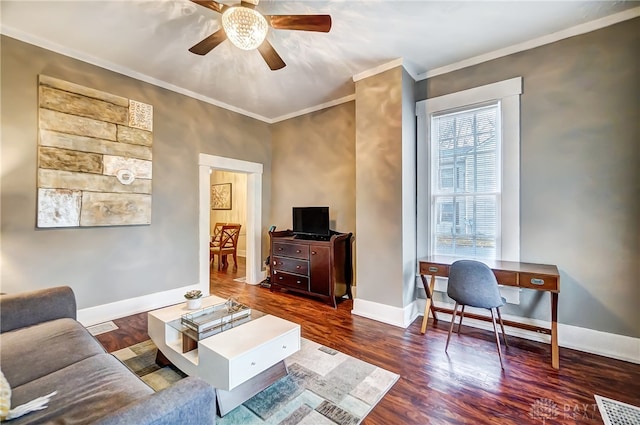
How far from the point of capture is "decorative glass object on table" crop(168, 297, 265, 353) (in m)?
1.93

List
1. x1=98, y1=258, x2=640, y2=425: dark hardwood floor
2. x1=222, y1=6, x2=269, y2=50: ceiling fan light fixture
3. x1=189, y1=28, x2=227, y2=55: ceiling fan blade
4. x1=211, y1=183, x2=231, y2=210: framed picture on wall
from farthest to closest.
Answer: x1=211, y1=183, x2=231, y2=210: framed picture on wall → x1=189, y1=28, x2=227, y2=55: ceiling fan blade → x1=222, y1=6, x2=269, y2=50: ceiling fan light fixture → x1=98, y1=258, x2=640, y2=425: dark hardwood floor

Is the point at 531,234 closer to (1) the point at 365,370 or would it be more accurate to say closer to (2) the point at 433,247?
(2) the point at 433,247

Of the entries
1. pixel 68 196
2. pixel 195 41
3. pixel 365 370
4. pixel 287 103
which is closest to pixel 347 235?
pixel 365 370

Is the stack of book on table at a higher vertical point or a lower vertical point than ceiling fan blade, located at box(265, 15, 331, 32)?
lower

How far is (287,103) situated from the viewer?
4270mm

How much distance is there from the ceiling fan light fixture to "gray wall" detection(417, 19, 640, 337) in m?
2.57

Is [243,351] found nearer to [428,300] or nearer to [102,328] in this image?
[428,300]

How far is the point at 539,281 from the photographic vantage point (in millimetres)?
2307

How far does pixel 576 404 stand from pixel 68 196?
183 inches

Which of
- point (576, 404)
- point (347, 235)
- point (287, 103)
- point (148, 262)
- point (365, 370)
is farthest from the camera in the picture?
point (287, 103)

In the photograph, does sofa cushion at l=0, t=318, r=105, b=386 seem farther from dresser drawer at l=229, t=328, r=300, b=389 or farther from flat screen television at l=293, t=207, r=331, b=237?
flat screen television at l=293, t=207, r=331, b=237

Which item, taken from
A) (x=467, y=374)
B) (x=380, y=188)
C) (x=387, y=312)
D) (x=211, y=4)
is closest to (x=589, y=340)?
(x=467, y=374)

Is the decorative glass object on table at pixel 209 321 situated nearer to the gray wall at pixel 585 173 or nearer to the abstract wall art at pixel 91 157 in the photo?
the abstract wall art at pixel 91 157

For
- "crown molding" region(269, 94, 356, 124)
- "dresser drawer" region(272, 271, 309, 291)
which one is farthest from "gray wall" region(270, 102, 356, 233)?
"dresser drawer" region(272, 271, 309, 291)
